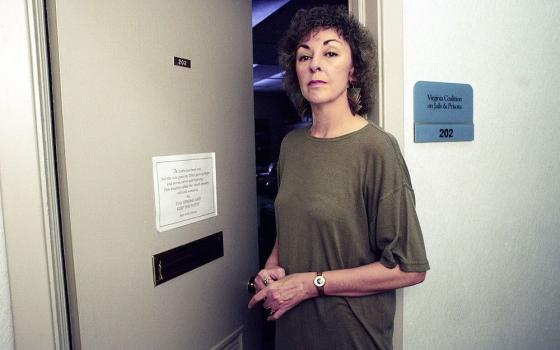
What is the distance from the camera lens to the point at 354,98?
0.98 metres

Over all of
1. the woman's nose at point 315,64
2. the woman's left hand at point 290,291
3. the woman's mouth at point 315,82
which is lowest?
the woman's left hand at point 290,291

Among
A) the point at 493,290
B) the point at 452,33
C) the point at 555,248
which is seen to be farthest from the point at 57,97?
the point at 555,248

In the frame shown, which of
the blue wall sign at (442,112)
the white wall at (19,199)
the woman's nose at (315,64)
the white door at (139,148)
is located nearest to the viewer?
the white wall at (19,199)

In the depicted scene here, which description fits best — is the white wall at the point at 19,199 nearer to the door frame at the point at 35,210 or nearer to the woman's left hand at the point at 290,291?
the door frame at the point at 35,210

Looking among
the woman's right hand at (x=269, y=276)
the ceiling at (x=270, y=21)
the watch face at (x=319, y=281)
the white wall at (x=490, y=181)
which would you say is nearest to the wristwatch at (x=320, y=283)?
the watch face at (x=319, y=281)

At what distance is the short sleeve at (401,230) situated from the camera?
0.82 m

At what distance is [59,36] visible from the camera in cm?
74

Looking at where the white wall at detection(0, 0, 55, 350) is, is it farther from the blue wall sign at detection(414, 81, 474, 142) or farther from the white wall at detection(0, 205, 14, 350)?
the blue wall sign at detection(414, 81, 474, 142)

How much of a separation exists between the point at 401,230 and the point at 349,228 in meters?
0.13

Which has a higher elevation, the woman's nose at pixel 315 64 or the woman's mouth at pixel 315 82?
the woman's nose at pixel 315 64

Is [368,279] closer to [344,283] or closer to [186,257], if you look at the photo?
[344,283]

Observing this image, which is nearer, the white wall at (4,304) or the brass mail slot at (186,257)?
the white wall at (4,304)

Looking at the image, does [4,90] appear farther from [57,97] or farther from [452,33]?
[452,33]

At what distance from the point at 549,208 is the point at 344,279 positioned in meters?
1.19
